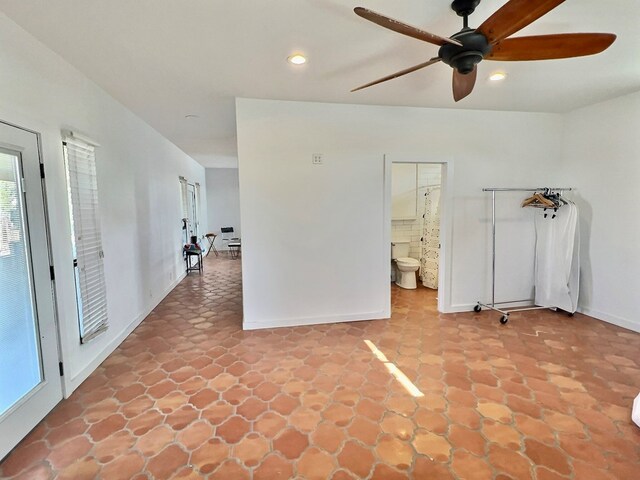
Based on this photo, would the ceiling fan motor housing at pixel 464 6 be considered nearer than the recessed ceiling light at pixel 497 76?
Yes

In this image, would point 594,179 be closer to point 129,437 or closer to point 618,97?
point 618,97

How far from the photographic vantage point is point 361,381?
249cm

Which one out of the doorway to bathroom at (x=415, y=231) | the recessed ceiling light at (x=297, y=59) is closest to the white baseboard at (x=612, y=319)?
the doorway to bathroom at (x=415, y=231)

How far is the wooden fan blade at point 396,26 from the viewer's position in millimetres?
1363

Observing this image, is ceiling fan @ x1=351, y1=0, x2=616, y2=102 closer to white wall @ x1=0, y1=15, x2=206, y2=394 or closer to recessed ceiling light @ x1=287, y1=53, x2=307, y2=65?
recessed ceiling light @ x1=287, y1=53, x2=307, y2=65

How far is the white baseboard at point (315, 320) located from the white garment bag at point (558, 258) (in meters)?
2.13

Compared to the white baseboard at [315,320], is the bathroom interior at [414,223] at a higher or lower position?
higher

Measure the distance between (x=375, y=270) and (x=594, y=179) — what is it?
2.88 metres

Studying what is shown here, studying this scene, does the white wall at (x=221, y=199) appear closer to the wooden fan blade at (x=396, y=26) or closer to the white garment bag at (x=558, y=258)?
the white garment bag at (x=558, y=258)

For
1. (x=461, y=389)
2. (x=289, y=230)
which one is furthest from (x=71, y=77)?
(x=461, y=389)

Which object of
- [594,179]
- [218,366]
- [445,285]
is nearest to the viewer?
[218,366]

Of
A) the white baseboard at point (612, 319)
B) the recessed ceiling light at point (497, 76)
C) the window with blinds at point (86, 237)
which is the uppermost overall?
the recessed ceiling light at point (497, 76)

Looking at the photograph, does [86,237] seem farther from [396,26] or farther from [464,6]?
[464,6]

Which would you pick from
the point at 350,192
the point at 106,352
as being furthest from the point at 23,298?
the point at 350,192
